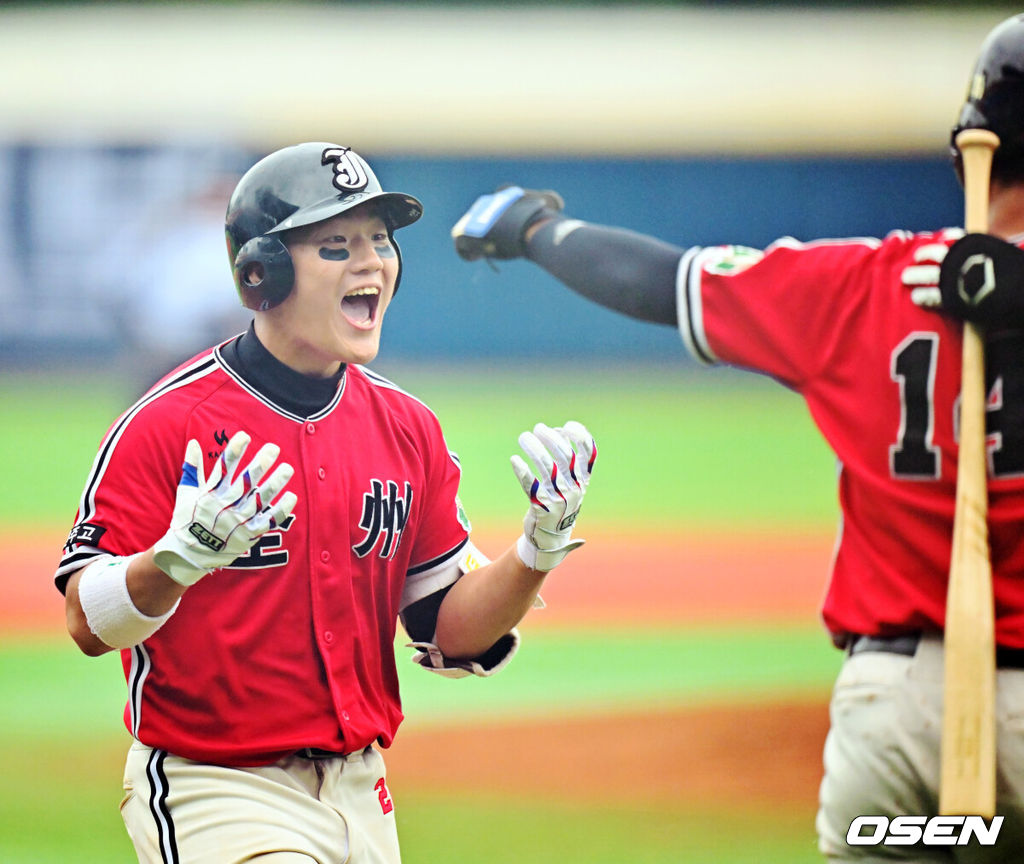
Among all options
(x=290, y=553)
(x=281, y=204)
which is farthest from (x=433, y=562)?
(x=281, y=204)

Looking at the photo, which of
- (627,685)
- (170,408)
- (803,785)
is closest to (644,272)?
(170,408)

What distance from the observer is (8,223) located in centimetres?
1609

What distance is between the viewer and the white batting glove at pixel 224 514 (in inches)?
76.7

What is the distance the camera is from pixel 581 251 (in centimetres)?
263

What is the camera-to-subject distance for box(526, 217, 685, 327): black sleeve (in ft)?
8.34

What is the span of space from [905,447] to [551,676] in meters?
4.41

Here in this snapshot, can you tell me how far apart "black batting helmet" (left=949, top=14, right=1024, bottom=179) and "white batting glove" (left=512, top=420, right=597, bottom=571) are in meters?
0.87

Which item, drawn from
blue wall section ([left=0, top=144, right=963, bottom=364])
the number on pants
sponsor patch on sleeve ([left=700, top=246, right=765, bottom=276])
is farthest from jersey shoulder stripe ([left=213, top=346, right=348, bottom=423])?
blue wall section ([left=0, top=144, right=963, bottom=364])

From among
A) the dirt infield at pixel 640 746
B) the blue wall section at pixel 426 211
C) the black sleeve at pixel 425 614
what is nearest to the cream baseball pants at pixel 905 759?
the black sleeve at pixel 425 614

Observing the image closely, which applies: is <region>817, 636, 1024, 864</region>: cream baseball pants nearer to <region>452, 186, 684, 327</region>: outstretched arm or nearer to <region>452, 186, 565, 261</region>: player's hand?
<region>452, 186, 684, 327</region>: outstretched arm

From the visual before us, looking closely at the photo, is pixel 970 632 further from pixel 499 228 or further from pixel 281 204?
pixel 281 204

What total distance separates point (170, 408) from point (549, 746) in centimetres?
338

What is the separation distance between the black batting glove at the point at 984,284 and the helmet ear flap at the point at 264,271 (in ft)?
3.75

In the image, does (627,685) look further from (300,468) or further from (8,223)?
(8,223)
